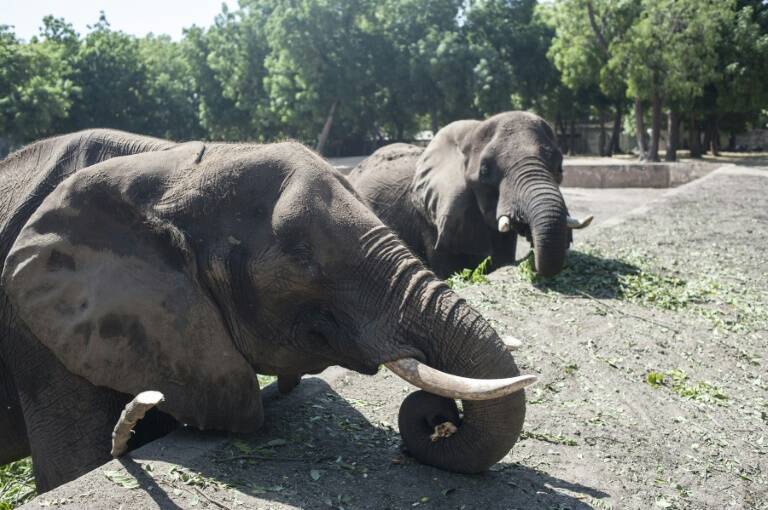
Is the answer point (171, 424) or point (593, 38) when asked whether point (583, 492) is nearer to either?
point (171, 424)

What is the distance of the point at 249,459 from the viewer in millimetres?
4555

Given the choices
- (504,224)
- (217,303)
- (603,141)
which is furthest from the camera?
(603,141)

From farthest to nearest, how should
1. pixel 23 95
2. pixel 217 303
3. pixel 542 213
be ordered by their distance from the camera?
1. pixel 23 95
2. pixel 542 213
3. pixel 217 303

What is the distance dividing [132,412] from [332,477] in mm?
1113

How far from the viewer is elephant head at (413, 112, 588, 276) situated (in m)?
9.74

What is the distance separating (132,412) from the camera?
4.05m

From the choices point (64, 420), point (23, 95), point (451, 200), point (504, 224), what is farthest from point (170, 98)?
point (64, 420)

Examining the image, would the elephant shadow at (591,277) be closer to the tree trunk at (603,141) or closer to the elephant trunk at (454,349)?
the elephant trunk at (454,349)

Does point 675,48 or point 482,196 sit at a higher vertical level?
point 675,48

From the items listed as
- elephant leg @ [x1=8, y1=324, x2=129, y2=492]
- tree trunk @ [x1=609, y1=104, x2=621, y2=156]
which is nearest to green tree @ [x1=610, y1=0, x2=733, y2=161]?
tree trunk @ [x1=609, y1=104, x2=621, y2=156]

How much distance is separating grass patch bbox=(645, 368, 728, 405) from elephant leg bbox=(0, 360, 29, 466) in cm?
466

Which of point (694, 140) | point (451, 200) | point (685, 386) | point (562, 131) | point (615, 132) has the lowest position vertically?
point (685, 386)

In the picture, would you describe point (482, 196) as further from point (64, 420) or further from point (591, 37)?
point (591, 37)

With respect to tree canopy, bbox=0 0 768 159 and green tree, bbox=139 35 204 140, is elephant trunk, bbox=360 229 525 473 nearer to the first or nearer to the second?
tree canopy, bbox=0 0 768 159
